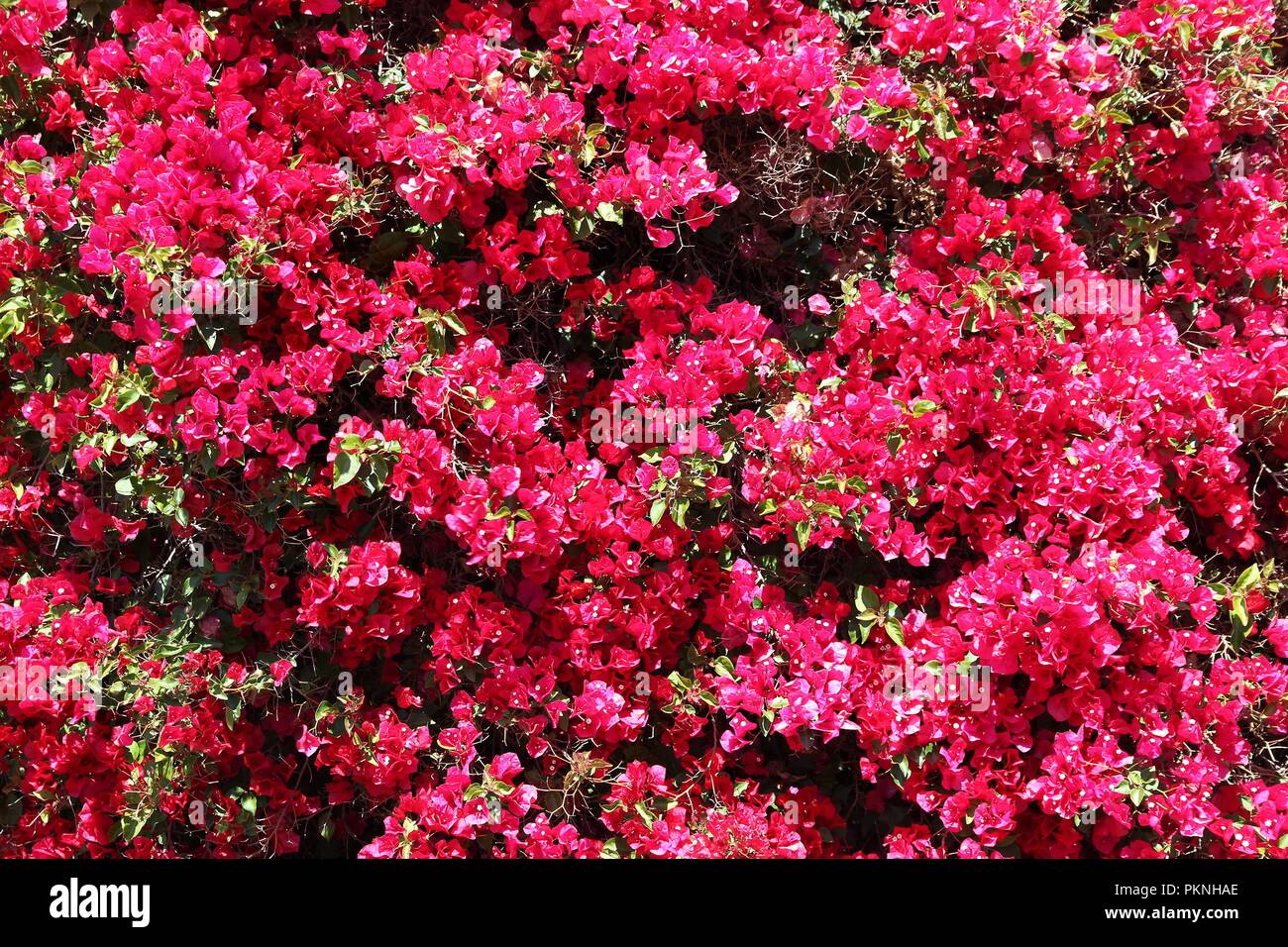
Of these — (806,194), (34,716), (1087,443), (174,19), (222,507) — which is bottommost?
(34,716)

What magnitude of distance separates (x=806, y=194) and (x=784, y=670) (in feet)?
4.44

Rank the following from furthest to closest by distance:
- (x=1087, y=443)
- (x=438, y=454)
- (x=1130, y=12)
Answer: (x=1130, y=12) → (x=1087, y=443) → (x=438, y=454)

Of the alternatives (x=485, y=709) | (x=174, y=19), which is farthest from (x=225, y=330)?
(x=485, y=709)

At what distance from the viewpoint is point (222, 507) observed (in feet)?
8.25

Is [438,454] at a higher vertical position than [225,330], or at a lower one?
lower

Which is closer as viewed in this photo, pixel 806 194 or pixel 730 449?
pixel 730 449

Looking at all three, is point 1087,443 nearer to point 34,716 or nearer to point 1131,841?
point 1131,841

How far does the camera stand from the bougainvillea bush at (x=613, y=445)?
2418 millimetres

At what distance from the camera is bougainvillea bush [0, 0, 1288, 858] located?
242cm

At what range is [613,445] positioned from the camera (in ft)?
8.54

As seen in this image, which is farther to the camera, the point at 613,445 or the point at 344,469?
the point at 613,445

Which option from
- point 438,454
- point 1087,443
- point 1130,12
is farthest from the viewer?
point 1130,12
